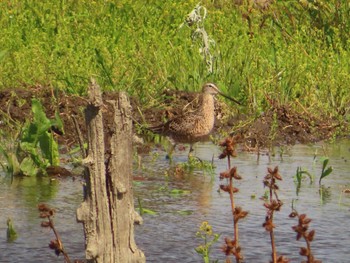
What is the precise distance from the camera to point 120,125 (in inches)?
226

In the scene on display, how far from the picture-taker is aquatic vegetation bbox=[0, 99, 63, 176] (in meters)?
9.41

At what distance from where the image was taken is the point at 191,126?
10.8 meters

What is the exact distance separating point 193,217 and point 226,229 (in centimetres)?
42

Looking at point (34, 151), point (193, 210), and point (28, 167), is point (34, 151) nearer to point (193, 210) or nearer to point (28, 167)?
point (28, 167)

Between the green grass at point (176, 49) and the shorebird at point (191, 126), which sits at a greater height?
the green grass at point (176, 49)

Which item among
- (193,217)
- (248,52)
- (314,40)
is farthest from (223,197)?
(314,40)

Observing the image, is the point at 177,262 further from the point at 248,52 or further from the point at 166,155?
the point at 248,52

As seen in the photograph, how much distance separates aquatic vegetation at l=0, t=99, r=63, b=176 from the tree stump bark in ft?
11.9

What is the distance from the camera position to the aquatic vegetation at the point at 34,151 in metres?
9.41

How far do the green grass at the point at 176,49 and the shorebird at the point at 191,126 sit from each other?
3.45 feet

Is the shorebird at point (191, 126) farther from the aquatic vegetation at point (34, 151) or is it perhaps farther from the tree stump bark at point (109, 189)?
the tree stump bark at point (109, 189)

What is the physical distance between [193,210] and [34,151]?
174 centimetres

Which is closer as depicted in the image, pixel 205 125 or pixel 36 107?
pixel 36 107

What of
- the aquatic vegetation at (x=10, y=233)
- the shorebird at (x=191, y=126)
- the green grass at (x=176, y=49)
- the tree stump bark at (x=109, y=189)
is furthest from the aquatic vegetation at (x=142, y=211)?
the green grass at (x=176, y=49)
